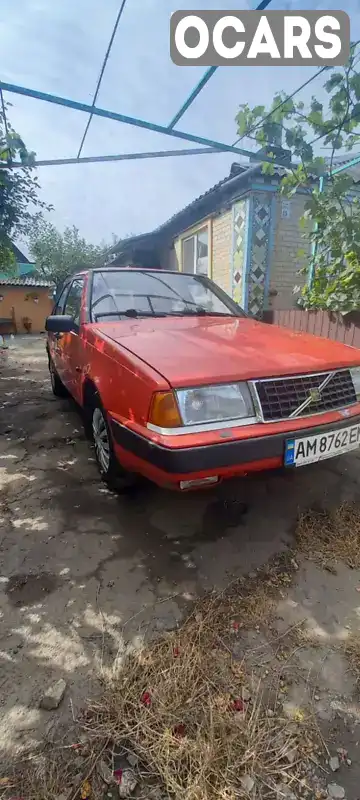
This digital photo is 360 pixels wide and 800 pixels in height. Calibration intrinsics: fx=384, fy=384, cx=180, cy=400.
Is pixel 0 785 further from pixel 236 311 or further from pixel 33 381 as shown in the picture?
pixel 33 381

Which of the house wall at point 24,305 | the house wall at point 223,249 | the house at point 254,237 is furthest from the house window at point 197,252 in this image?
Answer: the house wall at point 24,305

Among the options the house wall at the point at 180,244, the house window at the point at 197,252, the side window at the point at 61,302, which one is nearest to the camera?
the side window at the point at 61,302

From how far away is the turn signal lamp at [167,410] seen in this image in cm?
180

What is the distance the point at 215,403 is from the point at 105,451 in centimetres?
116

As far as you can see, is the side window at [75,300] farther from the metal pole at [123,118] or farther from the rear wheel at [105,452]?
the metal pole at [123,118]

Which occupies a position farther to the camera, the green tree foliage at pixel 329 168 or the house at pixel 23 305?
the house at pixel 23 305

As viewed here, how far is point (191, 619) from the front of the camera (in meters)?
1.72

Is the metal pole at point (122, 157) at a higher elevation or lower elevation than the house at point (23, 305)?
higher

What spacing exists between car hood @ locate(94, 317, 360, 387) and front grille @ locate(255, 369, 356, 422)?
5 centimetres

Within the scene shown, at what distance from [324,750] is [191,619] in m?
0.65

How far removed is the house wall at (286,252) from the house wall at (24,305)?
45.4 feet

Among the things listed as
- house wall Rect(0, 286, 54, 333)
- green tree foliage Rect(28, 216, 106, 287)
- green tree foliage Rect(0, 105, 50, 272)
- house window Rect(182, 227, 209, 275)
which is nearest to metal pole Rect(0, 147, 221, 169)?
green tree foliage Rect(0, 105, 50, 272)

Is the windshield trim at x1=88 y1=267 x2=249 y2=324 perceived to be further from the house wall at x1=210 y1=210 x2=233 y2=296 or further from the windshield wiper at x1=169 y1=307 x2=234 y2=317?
the house wall at x1=210 y1=210 x2=233 y2=296

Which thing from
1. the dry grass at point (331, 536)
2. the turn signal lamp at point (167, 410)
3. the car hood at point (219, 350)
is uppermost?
the car hood at point (219, 350)
